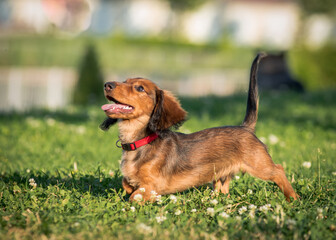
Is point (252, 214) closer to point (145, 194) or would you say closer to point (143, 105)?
point (145, 194)

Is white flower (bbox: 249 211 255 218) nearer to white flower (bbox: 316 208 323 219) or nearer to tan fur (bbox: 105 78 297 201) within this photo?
white flower (bbox: 316 208 323 219)

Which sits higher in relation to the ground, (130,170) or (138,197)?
(130,170)

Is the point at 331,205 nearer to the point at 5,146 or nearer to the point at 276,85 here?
the point at 5,146

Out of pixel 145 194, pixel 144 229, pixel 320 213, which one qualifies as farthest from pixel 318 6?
pixel 144 229

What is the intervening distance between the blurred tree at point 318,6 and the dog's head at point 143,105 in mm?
30636

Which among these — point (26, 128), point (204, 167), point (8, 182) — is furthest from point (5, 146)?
point (204, 167)

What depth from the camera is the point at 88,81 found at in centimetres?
1373

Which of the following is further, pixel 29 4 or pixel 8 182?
pixel 29 4

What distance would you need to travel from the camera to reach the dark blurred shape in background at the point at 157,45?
16.0m

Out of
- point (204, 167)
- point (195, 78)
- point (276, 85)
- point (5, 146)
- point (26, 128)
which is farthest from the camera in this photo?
point (195, 78)

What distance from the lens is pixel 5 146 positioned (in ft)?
23.8

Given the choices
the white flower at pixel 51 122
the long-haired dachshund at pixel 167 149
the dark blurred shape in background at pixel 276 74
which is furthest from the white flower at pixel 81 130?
the dark blurred shape in background at pixel 276 74

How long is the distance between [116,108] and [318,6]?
31.4m

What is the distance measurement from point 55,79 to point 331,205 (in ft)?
45.0
